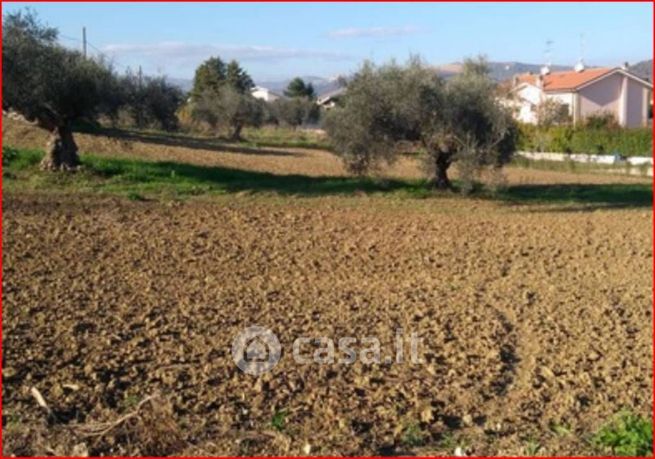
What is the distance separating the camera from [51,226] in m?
15.4

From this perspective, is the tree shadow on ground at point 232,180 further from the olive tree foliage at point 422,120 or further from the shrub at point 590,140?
the shrub at point 590,140

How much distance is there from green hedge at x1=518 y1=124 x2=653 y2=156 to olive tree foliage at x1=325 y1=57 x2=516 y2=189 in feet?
79.0

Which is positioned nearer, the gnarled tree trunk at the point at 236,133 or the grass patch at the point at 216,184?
the grass patch at the point at 216,184

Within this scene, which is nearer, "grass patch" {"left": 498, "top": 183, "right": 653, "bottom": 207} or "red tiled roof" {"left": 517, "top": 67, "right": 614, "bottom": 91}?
"grass patch" {"left": 498, "top": 183, "right": 653, "bottom": 207}

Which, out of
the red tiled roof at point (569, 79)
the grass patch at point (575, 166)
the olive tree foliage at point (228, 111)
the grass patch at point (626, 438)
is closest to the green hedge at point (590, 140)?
the grass patch at point (575, 166)

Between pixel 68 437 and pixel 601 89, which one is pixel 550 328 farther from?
pixel 601 89

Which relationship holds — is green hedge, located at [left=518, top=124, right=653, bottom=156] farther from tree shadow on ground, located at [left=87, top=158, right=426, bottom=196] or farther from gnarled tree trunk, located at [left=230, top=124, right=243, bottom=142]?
tree shadow on ground, located at [left=87, top=158, right=426, bottom=196]

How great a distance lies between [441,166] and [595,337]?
588 inches

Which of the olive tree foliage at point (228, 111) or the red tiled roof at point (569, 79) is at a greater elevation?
the red tiled roof at point (569, 79)

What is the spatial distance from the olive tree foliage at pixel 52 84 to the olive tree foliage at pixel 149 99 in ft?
6.99

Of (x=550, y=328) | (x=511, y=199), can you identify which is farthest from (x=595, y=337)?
(x=511, y=199)

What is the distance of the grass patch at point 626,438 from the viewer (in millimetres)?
5719

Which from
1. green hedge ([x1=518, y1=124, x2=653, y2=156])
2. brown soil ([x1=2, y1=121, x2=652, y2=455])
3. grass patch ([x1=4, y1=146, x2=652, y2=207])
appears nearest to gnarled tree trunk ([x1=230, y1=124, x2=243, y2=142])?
green hedge ([x1=518, y1=124, x2=653, y2=156])

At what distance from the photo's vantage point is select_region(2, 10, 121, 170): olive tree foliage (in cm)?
2073
